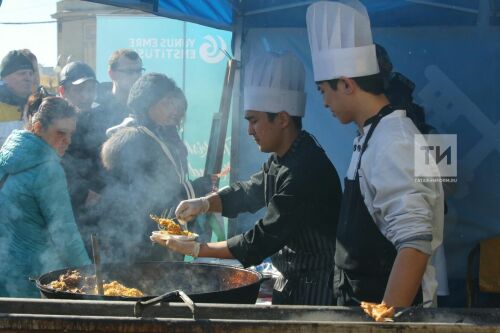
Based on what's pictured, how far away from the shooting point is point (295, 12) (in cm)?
533

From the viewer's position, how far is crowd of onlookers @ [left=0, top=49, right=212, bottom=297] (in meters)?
3.62

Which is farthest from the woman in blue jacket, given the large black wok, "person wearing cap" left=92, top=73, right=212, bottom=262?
"person wearing cap" left=92, top=73, right=212, bottom=262

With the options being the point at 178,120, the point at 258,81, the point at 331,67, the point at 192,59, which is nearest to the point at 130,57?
the point at 178,120

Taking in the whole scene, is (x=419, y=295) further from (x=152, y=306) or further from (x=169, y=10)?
(x=169, y=10)

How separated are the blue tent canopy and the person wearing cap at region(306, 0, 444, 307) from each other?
209 cm

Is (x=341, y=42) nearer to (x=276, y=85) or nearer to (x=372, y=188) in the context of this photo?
(x=372, y=188)

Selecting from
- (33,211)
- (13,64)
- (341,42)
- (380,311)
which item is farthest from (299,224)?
(13,64)

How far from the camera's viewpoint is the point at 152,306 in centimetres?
211

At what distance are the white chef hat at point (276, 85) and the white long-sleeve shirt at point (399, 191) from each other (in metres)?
0.95

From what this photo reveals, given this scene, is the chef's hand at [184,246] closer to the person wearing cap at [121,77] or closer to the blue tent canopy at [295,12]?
the blue tent canopy at [295,12]

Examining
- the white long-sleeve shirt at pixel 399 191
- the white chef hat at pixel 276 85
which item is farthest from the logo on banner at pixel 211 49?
the white long-sleeve shirt at pixel 399 191

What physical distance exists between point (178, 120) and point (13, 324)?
2953mm

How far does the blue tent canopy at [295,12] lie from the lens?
483 cm

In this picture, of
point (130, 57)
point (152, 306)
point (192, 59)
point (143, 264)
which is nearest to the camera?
point (152, 306)
